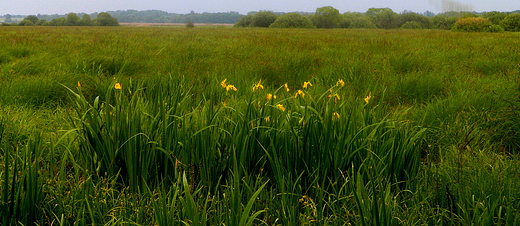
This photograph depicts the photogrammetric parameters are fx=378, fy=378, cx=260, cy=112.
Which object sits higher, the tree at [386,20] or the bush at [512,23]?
the tree at [386,20]

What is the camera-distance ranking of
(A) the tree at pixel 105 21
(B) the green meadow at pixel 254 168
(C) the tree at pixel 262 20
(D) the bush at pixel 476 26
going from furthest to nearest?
(A) the tree at pixel 105 21 < (C) the tree at pixel 262 20 < (D) the bush at pixel 476 26 < (B) the green meadow at pixel 254 168

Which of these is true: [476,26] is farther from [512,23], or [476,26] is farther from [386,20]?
[386,20]

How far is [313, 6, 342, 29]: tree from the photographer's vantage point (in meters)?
61.0

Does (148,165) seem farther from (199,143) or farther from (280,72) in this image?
(280,72)

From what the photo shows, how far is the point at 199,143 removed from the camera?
72.4 inches

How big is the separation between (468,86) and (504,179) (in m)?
2.20

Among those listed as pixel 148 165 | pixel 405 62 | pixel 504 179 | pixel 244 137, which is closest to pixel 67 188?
pixel 148 165

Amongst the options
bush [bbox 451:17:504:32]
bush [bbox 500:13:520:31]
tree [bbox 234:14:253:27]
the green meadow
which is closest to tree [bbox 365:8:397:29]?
tree [bbox 234:14:253:27]

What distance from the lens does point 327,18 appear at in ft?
208

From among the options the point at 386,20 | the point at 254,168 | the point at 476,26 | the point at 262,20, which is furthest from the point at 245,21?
the point at 254,168

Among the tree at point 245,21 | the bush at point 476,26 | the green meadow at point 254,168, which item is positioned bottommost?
the green meadow at point 254,168

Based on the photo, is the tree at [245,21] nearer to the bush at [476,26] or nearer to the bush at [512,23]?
the bush at [512,23]

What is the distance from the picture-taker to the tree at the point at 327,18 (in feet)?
200

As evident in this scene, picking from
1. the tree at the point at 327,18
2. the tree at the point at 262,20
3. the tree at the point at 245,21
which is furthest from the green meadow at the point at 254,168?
the tree at the point at 245,21
